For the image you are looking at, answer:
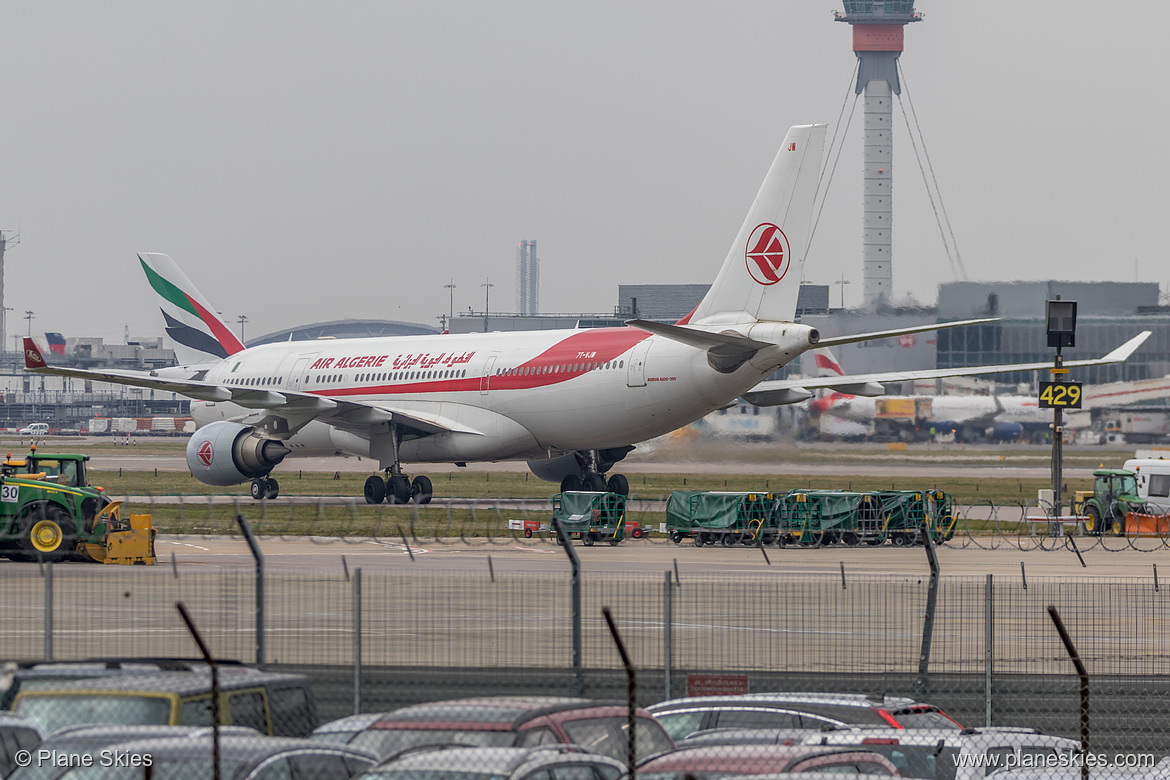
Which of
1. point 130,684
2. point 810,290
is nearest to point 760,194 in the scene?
point 130,684

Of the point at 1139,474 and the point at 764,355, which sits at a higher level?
Result: the point at 764,355

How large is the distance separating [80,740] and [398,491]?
101ft

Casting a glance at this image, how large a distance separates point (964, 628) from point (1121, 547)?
749 inches

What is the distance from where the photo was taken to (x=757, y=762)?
8664 mm

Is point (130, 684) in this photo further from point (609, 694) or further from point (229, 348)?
point (229, 348)

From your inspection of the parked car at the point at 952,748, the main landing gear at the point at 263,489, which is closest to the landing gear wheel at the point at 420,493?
the main landing gear at the point at 263,489

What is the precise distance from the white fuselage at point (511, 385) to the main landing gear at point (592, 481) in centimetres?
112

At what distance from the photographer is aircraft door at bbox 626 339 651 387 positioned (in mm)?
35656

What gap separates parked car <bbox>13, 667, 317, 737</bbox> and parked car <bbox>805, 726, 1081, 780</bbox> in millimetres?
3808

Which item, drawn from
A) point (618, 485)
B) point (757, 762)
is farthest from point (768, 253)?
point (757, 762)

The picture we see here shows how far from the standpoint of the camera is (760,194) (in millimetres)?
34562

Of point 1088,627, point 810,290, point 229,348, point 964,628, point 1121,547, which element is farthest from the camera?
point 810,290

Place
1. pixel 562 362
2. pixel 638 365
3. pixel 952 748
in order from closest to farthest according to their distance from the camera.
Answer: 1. pixel 952 748
2. pixel 638 365
3. pixel 562 362

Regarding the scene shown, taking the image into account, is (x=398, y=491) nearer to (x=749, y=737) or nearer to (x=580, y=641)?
(x=580, y=641)
